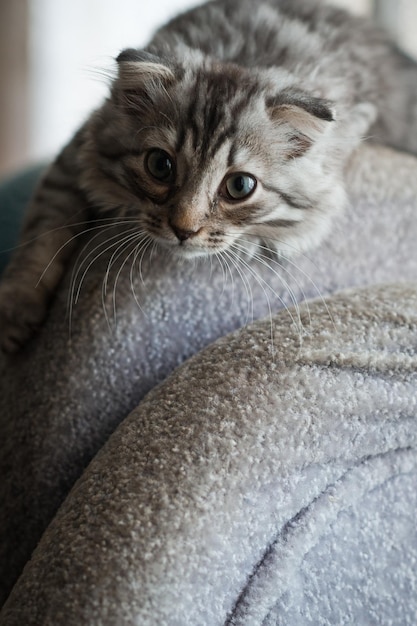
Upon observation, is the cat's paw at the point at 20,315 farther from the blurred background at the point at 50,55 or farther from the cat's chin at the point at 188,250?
the blurred background at the point at 50,55

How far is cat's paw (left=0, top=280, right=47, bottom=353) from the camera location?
1.09 m

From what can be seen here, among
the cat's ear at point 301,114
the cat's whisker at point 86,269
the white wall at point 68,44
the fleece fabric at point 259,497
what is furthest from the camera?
the white wall at point 68,44

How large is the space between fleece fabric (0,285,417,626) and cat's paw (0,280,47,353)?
0.30 m

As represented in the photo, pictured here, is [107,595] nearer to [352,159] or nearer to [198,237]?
[198,237]

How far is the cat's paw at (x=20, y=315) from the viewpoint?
1086 mm

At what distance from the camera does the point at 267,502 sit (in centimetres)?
76

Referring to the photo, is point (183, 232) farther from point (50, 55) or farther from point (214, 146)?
point (50, 55)

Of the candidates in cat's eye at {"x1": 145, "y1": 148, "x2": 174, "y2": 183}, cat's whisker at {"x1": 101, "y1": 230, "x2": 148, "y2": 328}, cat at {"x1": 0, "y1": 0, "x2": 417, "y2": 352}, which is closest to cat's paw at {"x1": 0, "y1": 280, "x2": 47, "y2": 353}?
cat at {"x1": 0, "y1": 0, "x2": 417, "y2": 352}

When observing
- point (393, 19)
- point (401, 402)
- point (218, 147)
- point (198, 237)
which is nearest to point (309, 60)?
point (218, 147)

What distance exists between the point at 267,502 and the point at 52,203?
2.17ft

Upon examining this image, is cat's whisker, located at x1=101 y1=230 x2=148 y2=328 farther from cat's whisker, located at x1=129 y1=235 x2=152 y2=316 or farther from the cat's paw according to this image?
the cat's paw

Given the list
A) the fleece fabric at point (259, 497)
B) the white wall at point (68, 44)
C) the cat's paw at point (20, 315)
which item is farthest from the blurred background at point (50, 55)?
the fleece fabric at point (259, 497)

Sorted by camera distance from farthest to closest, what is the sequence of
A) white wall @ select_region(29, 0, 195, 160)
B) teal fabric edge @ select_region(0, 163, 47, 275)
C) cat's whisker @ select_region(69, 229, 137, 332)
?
white wall @ select_region(29, 0, 195, 160) → teal fabric edge @ select_region(0, 163, 47, 275) → cat's whisker @ select_region(69, 229, 137, 332)

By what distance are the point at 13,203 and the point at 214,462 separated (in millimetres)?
1107
